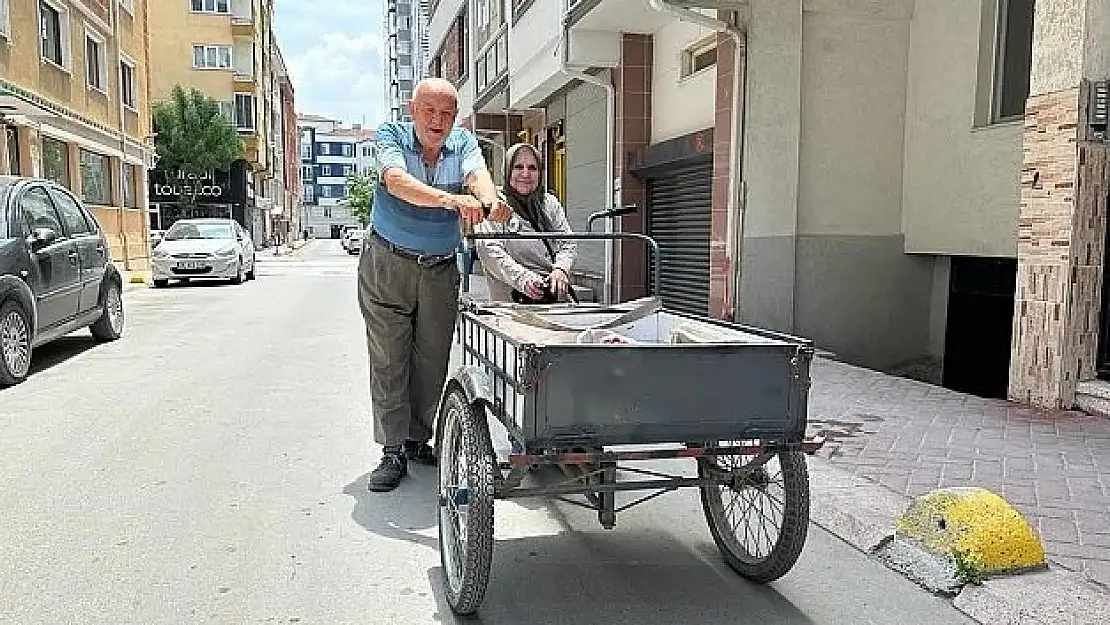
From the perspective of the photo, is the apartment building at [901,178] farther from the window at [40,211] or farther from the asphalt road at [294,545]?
the window at [40,211]

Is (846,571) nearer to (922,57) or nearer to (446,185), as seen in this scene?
(446,185)

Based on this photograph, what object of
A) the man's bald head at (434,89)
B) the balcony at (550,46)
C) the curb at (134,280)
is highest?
the balcony at (550,46)

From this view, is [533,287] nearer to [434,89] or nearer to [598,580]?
[434,89]

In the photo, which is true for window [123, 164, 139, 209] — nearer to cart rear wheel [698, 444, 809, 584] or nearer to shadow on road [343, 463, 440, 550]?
shadow on road [343, 463, 440, 550]

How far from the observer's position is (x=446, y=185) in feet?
15.6

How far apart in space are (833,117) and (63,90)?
17517mm

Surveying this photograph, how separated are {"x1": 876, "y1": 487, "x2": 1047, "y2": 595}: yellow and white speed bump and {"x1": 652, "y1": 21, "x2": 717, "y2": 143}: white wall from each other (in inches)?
291

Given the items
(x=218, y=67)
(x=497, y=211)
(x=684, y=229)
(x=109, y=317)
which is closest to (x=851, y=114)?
(x=684, y=229)

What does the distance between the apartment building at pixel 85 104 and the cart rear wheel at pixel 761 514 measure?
52.5 ft

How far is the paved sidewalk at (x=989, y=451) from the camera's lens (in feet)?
14.0

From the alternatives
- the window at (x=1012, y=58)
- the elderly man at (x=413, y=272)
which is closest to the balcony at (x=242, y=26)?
the window at (x=1012, y=58)

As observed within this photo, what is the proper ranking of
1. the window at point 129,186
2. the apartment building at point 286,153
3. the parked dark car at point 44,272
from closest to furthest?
1. the parked dark car at point 44,272
2. the window at point 129,186
3. the apartment building at point 286,153

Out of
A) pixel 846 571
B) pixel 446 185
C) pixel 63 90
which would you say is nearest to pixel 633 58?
pixel 446 185

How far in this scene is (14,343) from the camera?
315 inches
